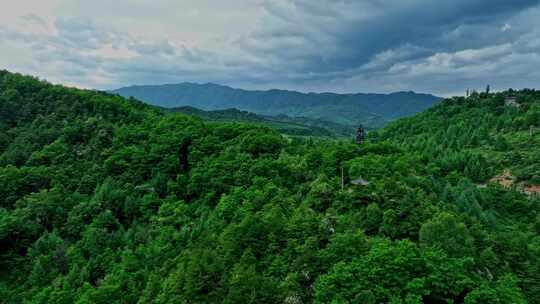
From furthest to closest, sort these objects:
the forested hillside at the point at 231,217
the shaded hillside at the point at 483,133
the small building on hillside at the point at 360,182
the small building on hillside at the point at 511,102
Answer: the small building on hillside at the point at 511,102
the shaded hillside at the point at 483,133
the small building on hillside at the point at 360,182
the forested hillside at the point at 231,217

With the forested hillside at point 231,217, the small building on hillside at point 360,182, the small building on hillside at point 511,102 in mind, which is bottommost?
the forested hillside at point 231,217

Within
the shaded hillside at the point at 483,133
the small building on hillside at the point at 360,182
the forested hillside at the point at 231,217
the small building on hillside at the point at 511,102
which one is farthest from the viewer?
Answer: the small building on hillside at the point at 511,102

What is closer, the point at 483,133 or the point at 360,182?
the point at 360,182

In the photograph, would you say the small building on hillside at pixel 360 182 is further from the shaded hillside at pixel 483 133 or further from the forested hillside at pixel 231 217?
the shaded hillside at pixel 483 133

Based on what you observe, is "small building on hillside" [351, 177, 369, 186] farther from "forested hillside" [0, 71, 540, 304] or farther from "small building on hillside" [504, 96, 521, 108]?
"small building on hillside" [504, 96, 521, 108]

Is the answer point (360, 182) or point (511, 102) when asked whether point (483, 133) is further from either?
point (360, 182)

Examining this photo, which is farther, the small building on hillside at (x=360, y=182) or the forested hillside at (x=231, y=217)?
the small building on hillside at (x=360, y=182)

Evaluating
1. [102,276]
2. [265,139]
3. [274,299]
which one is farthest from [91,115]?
[274,299]

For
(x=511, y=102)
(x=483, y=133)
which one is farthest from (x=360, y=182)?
(x=511, y=102)

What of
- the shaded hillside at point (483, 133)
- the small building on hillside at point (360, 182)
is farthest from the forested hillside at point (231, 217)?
the shaded hillside at point (483, 133)
